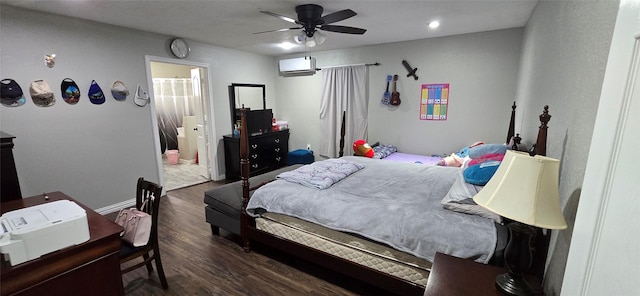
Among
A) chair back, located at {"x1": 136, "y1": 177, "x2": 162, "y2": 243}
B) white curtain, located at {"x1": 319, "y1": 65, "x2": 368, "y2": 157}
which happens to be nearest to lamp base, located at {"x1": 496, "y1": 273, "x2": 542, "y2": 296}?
chair back, located at {"x1": 136, "y1": 177, "x2": 162, "y2": 243}

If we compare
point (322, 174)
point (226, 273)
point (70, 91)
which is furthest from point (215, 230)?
point (70, 91)

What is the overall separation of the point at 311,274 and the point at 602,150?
81.2 inches

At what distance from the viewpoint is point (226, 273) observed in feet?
7.35

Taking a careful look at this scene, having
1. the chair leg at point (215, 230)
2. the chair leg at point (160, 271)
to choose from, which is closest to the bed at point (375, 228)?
the chair leg at point (215, 230)

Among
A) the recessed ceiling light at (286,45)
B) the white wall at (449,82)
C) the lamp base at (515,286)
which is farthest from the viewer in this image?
the recessed ceiling light at (286,45)

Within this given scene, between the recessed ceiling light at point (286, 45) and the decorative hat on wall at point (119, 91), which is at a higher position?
the recessed ceiling light at point (286, 45)

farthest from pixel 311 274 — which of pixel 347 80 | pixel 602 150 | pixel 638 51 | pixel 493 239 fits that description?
pixel 347 80

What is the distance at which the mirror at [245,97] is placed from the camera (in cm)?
484

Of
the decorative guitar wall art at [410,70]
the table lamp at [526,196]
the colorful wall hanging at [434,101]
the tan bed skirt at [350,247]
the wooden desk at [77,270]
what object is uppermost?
the decorative guitar wall art at [410,70]

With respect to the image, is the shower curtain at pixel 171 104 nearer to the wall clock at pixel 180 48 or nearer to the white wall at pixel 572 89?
the wall clock at pixel 180 48

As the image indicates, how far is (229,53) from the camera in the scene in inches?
184

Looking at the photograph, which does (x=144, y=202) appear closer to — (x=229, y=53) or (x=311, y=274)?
(x=311, y=274)

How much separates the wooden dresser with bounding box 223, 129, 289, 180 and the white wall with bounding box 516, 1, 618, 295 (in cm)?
402

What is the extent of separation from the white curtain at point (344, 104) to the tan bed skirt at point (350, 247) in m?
2.96
